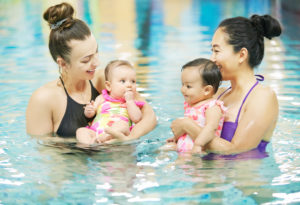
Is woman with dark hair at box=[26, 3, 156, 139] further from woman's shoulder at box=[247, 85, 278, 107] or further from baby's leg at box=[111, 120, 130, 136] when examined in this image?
woman's shoulder at box=[247, 85, 278, 107]

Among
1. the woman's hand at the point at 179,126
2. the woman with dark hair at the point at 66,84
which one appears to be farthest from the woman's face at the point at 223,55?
the woman with dark hair at the point at 66,84

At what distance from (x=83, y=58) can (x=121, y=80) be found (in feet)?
1.28

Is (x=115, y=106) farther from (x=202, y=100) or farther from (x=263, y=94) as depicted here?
(x=263, y=94)

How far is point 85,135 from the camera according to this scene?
4.14 metres

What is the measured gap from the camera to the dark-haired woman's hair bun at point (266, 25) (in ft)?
12.5

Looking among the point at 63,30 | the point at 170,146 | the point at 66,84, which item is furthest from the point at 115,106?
the point at 63,30

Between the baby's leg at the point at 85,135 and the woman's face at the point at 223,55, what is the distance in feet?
3.79

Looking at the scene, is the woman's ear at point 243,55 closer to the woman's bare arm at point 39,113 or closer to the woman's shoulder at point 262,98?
the woman's shoulder at point 262,98

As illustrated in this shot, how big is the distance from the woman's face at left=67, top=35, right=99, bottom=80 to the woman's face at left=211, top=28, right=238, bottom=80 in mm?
999

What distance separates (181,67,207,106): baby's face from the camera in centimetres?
386

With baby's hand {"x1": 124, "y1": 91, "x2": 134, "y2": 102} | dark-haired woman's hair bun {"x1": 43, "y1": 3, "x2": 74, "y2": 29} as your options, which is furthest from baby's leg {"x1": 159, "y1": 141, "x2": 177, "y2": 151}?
dark-haired woman's hair bun {"x1": 43, "y1": 3, "x2": 74, "y2": 29}

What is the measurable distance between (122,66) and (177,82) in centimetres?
312

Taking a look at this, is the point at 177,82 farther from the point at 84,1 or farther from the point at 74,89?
the point at 84,1

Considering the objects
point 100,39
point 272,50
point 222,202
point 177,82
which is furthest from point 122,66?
point 100,39
